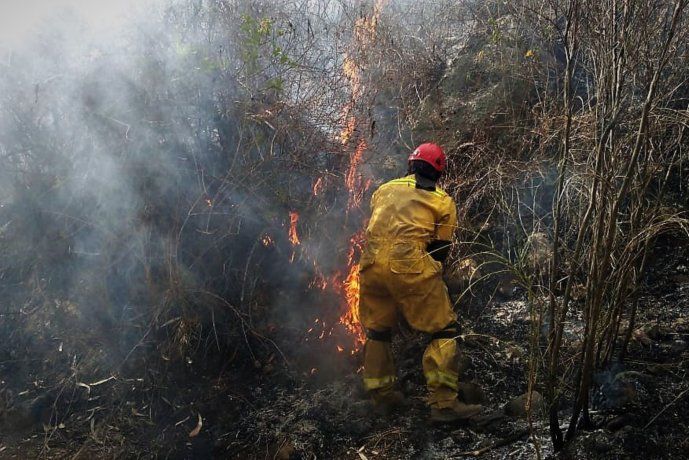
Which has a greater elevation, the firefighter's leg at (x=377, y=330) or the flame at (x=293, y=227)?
the flame at (x=293, y=227)

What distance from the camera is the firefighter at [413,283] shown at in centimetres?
359

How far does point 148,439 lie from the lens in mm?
3883

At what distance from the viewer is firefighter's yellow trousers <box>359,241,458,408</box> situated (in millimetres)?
3584

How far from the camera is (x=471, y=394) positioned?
149 inches

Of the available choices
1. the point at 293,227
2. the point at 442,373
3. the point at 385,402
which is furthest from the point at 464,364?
the point at 293,227

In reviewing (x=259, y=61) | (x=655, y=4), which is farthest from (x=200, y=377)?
(x=655, y=4)

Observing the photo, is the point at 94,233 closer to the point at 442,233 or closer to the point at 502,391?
the point at 442,233

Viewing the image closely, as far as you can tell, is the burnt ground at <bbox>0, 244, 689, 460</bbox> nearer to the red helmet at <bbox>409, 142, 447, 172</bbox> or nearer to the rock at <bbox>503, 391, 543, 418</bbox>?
the rock at <bbox>503, 391, 543, 418</bbox>

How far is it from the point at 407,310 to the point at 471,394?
0.83m

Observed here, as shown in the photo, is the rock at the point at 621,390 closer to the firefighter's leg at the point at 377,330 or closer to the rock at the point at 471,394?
the rock at the point at 471,394

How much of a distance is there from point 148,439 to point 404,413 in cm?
202

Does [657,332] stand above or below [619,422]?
above

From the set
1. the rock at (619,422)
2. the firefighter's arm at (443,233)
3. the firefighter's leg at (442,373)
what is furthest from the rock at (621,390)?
the firefighter's arm at (443,233)

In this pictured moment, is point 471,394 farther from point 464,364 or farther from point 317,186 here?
point 317,186
